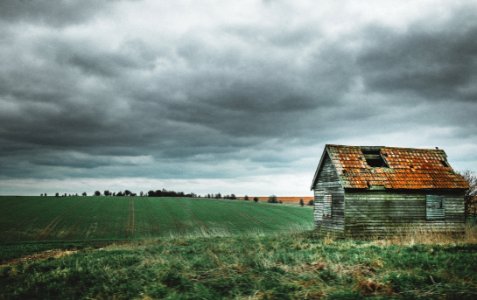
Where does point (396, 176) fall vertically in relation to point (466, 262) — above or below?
above

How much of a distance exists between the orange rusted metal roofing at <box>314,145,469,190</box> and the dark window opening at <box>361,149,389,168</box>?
0.29 m

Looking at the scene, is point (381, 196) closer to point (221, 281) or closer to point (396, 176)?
point (396, 176)

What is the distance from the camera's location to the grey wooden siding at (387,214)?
2169 cm

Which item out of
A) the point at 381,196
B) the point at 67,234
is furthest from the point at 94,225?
the point at 381,196

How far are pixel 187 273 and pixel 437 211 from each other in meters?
20.7

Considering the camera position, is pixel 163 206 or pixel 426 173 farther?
pixel 163 206

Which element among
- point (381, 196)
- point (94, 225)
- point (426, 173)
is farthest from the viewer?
point (94, 225)

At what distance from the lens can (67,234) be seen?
104 feet

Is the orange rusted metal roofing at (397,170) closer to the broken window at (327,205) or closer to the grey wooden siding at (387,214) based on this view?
the grey wooden siding at (387,214)

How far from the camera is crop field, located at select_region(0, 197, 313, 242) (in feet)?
105

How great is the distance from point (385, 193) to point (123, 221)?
29.2 m

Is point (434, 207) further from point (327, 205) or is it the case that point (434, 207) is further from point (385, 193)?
point (327, 205)

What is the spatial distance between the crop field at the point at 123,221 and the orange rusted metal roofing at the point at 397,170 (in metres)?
9.50

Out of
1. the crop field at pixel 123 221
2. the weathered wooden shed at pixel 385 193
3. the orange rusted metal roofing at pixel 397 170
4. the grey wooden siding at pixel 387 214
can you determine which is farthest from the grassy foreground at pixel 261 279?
the crop field at pixel 123 221
